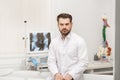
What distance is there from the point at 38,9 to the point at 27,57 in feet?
2.33

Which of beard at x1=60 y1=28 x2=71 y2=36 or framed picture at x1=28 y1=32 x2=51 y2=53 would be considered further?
framed picture at x1=28 y1=32 x2=51 y2=53

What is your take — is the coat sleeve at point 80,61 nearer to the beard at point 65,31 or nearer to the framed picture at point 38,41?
the beard at point 65,31

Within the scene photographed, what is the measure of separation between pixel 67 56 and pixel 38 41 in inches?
39.0

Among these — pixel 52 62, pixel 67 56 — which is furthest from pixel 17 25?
pixel 67 56

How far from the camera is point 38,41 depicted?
9.50ft

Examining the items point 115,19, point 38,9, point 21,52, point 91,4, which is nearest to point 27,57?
point 21,52

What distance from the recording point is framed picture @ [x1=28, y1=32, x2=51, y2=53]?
287 cm

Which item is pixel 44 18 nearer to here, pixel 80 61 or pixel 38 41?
pixel 38 41

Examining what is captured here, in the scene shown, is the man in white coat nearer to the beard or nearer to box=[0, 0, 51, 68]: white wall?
the beard

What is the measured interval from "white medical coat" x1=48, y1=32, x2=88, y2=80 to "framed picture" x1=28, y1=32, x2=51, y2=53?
85cm

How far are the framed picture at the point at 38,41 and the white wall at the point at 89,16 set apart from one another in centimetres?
20

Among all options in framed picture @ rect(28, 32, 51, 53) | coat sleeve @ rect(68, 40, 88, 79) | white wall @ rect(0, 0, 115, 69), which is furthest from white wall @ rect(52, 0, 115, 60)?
coat sleeve @ rect(68, 40, 88, 79)

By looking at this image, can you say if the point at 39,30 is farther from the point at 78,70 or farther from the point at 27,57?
the point at 78,70

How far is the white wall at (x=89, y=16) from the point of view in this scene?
307cm
